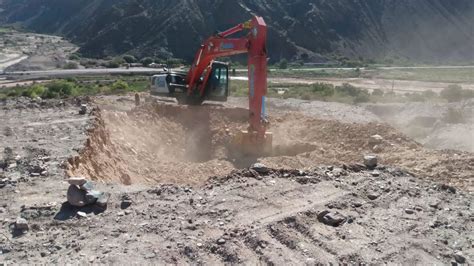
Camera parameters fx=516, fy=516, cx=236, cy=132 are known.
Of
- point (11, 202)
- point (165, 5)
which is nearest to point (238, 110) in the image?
point (11, 202)

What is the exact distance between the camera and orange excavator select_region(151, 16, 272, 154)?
1489 centimetres

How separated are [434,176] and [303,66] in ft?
158

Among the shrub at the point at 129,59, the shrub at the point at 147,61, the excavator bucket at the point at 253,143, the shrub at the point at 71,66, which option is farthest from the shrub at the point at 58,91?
the shrub at the point at 129,59

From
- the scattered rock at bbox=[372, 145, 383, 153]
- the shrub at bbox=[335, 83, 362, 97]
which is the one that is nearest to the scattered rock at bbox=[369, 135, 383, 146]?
the scattered rock at bbox=[372, 145, 383, 153]

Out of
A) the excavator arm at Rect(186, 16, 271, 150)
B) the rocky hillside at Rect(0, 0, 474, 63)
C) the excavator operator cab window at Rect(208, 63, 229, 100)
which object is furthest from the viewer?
the rocky hillside at Rect(0, 0, 474, 63)

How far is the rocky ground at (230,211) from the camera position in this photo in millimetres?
7086

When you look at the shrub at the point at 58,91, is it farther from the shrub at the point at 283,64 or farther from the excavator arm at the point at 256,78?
the shrub at the point at 283,64

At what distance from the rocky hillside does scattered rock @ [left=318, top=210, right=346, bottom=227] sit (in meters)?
50.7

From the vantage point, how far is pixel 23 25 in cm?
10719

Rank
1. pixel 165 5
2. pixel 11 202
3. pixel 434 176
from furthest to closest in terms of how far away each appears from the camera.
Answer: pixel 165 5
pixel 434 176
pixel 11 202

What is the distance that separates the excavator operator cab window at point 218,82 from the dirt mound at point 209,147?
0.66 m

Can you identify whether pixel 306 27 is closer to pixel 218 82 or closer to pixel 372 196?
pixel 218 82

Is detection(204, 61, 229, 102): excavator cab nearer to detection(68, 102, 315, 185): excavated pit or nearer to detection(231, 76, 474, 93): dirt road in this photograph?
detection(68, 102, 315, 185): excavated pit

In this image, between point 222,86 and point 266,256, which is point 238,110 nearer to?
point 222,86
